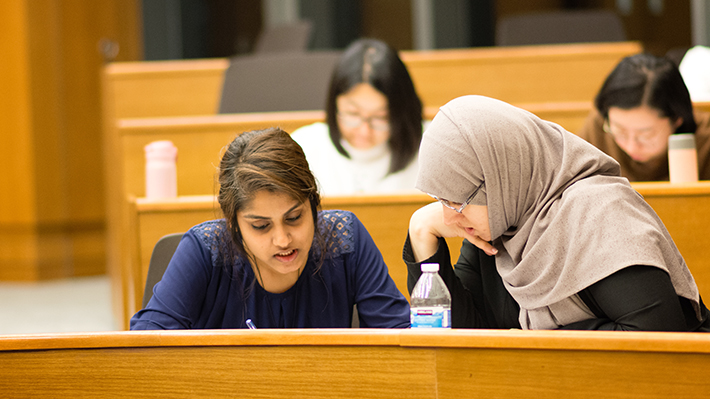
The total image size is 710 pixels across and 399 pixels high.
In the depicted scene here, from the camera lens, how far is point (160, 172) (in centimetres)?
209

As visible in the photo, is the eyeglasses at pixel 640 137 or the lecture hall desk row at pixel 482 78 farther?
the lecture hall desk row at pixel 482 78

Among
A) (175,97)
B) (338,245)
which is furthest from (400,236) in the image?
(175,97)

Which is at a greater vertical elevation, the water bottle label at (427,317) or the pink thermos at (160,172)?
the pink thermos at (160,172)

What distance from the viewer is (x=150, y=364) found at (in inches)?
37.9

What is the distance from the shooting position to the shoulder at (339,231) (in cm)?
150

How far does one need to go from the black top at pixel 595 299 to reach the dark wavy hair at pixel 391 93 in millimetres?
919

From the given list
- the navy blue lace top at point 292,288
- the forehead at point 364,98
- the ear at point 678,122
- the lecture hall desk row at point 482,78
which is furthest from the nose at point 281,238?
the lecture hall desk row at point 482,78

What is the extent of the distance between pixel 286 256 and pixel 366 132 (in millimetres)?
1033

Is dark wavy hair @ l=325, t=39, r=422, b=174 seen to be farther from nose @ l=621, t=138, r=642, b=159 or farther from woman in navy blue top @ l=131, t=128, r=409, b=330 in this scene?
woman in navy blue top @ l=131, t=128, r=409, b=330

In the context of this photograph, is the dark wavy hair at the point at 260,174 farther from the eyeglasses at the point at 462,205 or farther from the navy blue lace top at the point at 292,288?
the eyeglasses at the point at 462,205

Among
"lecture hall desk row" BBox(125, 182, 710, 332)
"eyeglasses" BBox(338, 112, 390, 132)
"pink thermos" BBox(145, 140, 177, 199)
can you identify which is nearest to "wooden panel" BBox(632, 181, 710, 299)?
"lecture hall desk row" BBox(125, 182, 710, 332)

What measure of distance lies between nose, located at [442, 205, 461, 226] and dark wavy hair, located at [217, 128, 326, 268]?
0.27 metres

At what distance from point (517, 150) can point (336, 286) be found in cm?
49

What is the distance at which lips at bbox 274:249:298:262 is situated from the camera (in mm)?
1412
